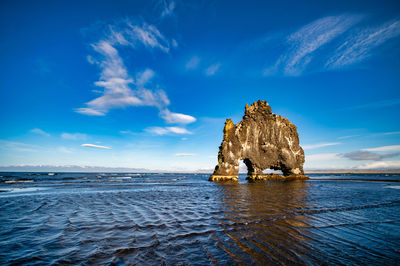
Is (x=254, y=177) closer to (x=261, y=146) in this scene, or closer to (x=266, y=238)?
(x=261, y=146)

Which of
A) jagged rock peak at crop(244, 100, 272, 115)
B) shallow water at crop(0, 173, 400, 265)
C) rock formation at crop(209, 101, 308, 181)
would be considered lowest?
shallow water at crop(0, 173, 400, 265)

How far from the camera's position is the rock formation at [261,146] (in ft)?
170

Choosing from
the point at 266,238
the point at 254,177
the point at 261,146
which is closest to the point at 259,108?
the point at 261,146

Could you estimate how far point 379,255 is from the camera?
4883mm

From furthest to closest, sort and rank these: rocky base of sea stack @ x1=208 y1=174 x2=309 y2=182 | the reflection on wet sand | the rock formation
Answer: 1. the rock formation
2. rocky base of sea stack @ x1=208 y1=174 x2=309 y2=182
3. the reflection on wet sand


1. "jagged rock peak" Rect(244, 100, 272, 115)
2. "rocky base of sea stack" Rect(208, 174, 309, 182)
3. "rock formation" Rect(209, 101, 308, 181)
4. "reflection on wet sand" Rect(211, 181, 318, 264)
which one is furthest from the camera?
"jagged rock peak" Rect(244, 100, 272, 115)

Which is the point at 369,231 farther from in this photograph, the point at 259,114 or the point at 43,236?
the point at 259,114

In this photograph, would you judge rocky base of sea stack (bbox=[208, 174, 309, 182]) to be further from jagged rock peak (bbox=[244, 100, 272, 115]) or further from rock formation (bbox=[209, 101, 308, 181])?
jagged rock peak (bbox=[244, 100, 272, 115])

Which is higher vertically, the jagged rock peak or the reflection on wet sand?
the jagged rock peak

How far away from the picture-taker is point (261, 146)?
58.6 metres

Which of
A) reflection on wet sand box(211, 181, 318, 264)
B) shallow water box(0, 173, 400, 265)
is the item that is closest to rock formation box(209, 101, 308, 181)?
reflection on wet sand box(211, 181, 318, 264)

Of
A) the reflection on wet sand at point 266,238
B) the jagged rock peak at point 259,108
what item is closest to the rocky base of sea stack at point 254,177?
the jagged rock peak at point 259,108

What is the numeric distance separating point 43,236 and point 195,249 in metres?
6.06

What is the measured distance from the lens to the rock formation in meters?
51.9
